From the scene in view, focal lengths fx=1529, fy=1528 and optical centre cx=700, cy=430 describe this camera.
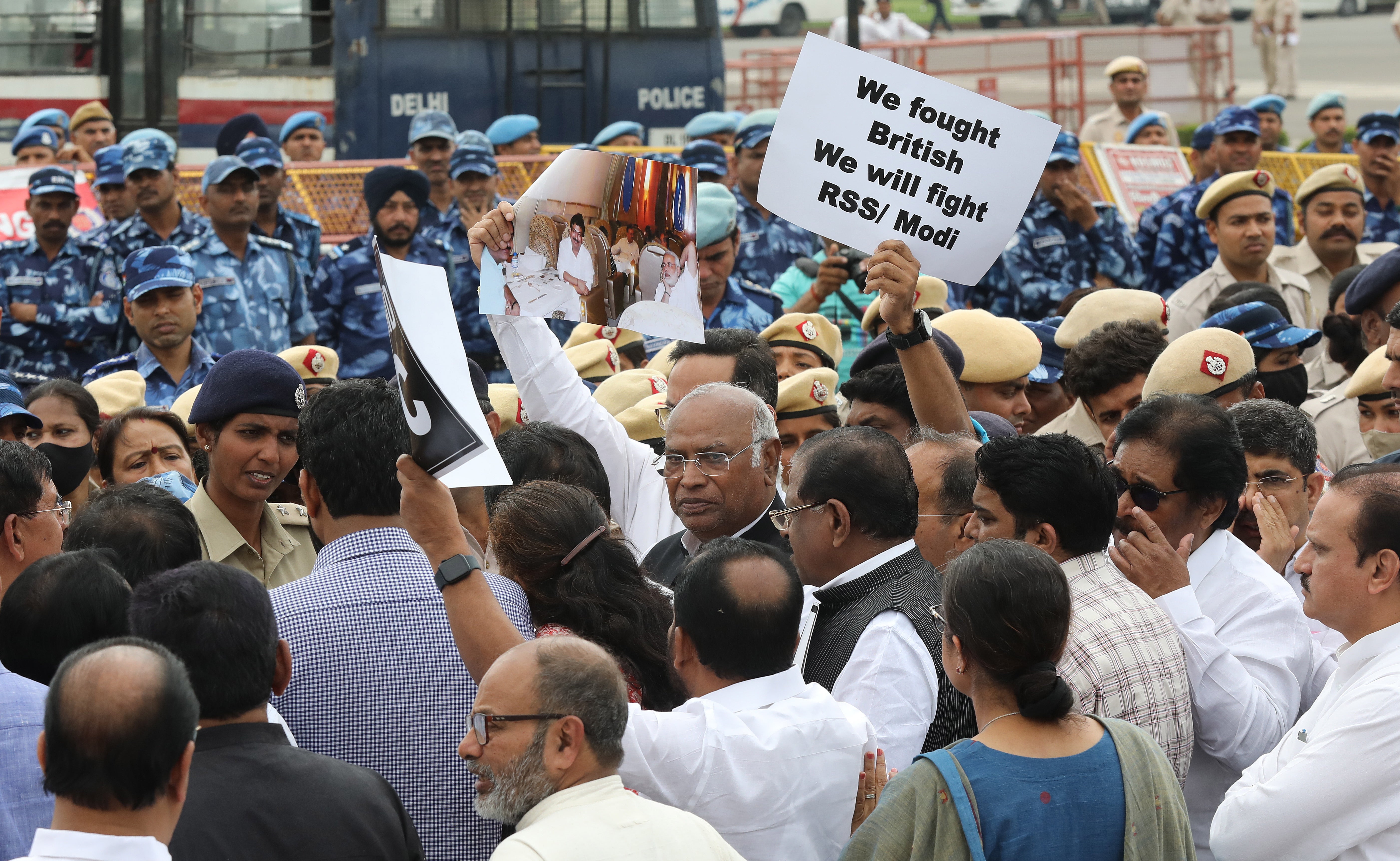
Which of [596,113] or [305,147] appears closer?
[305,147]

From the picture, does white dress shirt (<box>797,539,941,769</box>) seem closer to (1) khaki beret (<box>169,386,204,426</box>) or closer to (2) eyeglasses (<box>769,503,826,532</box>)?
(2) eyeglasses (<box>769,503,826,532</box>)

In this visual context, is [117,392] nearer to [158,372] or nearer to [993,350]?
[158,372]

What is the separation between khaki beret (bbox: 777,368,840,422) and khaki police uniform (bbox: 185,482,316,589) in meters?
1.75

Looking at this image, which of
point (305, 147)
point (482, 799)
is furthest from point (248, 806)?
point (305, 147)

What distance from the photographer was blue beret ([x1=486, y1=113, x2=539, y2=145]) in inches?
491

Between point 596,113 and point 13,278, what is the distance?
6.82m

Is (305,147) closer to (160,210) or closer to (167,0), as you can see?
(167,0)

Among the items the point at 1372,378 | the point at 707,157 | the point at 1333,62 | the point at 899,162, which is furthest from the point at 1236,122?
the point at 1333,62

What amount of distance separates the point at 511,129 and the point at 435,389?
9873 millimetres

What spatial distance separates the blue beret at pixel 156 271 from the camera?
6.82 meters

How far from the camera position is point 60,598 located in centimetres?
315

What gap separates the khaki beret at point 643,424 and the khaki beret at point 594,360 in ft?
3.63

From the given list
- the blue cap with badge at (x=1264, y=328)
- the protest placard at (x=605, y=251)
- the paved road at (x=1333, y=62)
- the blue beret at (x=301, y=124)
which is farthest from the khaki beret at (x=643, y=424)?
the paved road at (x=1333, y=62)

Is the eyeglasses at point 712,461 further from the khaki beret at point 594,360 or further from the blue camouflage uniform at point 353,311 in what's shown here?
the blue camouflage uniform at point 353,311
